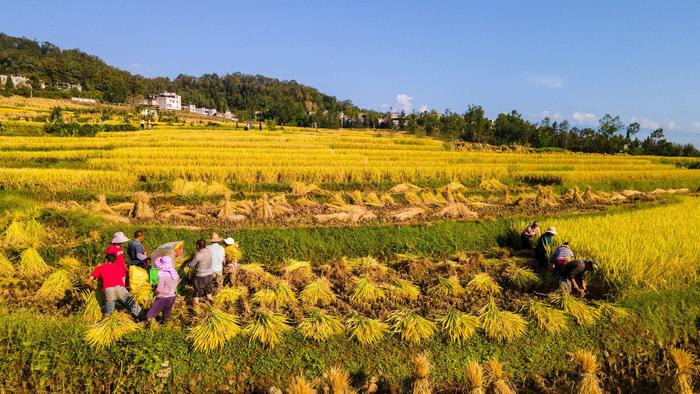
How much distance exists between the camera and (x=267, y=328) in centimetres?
579

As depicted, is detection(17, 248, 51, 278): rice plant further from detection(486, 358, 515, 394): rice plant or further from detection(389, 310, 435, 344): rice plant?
detection(486, 358, 515, 394): rice plant

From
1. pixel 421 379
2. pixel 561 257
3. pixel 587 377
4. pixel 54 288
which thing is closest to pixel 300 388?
pixel 421 379

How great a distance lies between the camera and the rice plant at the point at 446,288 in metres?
7.54

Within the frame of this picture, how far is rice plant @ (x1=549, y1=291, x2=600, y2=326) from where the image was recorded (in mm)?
6527

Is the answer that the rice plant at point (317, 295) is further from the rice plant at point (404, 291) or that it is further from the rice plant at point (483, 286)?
the rice plant at point (483, 286)

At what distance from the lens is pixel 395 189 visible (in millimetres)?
16156

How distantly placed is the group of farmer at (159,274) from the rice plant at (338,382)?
269 centimetres

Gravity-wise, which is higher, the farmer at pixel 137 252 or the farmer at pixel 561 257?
the farmer at pixel 561 257

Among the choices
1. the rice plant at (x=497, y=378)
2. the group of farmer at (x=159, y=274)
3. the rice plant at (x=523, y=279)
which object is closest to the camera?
the rice plant at (x=497, y=378)

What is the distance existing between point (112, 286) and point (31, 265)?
2819mm

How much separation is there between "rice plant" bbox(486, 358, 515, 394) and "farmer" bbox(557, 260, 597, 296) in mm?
2565

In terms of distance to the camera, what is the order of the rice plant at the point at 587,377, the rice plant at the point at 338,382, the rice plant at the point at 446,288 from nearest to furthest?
the rice plant at the point at 338,382 → the rice plant at the point at 587,377 → the rice plant at the point at 446,288

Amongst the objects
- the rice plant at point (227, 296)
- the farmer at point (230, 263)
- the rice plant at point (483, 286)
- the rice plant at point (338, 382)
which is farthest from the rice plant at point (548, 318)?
the farmer at point (230, 263)

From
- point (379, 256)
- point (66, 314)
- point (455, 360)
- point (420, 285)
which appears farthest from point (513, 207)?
point (66, 314)
